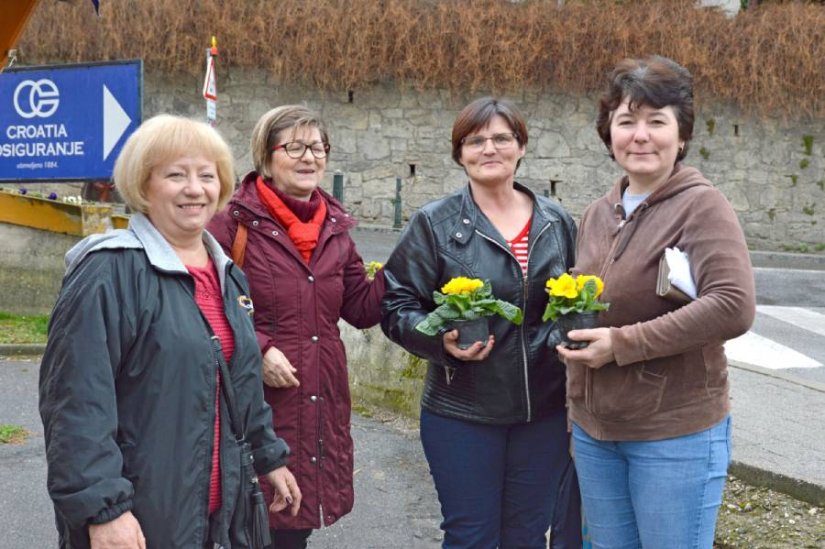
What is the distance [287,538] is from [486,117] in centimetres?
160

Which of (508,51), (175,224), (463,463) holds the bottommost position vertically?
(463,463)

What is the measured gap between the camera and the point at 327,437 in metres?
3.49

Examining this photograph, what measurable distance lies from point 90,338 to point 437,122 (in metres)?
17.0

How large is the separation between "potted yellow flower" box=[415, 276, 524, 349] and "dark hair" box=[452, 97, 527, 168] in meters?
0.58

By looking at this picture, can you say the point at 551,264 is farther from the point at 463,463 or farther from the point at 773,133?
the point at 773,133

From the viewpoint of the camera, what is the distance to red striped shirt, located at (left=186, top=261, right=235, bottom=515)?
268 cm

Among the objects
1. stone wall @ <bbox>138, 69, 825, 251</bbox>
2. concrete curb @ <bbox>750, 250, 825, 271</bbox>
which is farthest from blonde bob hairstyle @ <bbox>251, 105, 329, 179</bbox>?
stone wall @ <bbox>138, 69, 825, 251</bbox>

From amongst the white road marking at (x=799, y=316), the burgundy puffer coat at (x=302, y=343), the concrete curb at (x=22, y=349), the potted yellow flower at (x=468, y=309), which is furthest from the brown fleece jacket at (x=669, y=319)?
the white road marking at (x=799, y=316)

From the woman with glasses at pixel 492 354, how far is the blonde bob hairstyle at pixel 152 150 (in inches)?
39.4

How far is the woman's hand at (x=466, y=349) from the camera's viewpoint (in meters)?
3.28

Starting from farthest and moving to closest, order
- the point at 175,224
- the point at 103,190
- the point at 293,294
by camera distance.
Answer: the point at 103,190, the point at 293,294, the point at 175,224

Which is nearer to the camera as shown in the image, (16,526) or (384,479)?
(16,526)

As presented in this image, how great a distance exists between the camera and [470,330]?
10.7 ft

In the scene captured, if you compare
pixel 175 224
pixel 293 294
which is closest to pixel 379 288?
pixel 293 294
